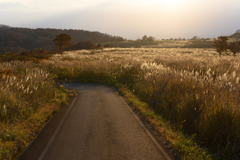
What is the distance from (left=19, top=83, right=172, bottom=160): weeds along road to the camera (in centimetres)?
564

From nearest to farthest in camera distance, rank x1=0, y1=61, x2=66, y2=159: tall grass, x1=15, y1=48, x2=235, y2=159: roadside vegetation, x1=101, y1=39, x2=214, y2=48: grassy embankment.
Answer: x1=15, y1=48, x2=235, y2=159: roadside vegetation → x1=0, y1=61, x2=66, y2=159: tall grass → x1=101, y1=39, x2=214, y2=48: grassy embankment

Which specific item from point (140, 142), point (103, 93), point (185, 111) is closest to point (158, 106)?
point (185, 111)

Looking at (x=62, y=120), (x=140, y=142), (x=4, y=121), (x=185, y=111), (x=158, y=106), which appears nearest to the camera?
(x=140, y=142)

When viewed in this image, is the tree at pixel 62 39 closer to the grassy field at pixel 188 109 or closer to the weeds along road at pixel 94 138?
the grassy field at pixel 188 109

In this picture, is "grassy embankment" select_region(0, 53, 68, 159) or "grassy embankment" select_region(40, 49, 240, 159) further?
"grassy embankment" select_region(0, 53, 68, 159)

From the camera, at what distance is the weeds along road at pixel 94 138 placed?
564cm

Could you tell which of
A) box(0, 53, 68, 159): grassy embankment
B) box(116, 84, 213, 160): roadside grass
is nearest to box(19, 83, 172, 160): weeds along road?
box(0, 53, 68, 159): grassy embankment

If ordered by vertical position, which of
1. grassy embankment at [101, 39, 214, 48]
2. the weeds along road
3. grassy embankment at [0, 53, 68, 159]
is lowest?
the weeds along road

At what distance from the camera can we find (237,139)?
18.9 feet

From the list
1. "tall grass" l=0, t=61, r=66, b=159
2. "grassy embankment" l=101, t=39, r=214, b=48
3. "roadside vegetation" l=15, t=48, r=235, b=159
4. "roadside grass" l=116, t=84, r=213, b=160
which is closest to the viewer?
"roadside grass" l=116, t=84, r=213, b=160

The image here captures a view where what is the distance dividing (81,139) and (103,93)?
28.3 ft

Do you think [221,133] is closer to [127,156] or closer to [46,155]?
[127,156]

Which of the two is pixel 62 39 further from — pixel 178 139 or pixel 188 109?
pixel 178 139

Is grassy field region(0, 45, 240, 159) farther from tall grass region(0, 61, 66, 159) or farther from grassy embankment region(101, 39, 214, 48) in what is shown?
grassy embankment region(101, 39, 214, 48)
